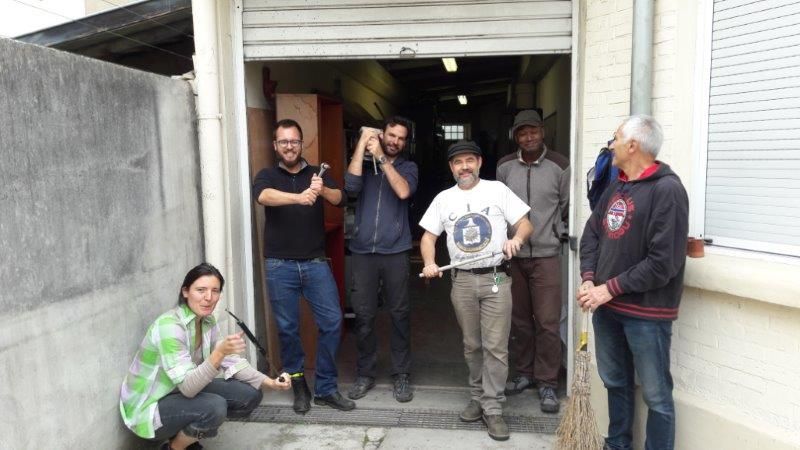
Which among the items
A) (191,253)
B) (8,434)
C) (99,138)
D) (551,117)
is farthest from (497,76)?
(8,434)

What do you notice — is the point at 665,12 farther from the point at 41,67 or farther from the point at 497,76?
the point at 497,76

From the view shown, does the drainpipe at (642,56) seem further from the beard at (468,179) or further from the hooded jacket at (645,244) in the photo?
the beard at (468,179)

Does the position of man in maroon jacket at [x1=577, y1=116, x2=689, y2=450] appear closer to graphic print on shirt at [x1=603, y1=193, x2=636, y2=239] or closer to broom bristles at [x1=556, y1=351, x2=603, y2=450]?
graphic print on shirt at [x1=603, y1=193, x2=636, y2=239]

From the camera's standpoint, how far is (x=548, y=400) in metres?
4.05

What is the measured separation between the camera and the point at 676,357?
3271 millimetres

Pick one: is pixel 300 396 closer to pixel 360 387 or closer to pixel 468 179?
pixel 360 387

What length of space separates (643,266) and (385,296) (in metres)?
1.96

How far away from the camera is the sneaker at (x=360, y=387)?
4270 mm

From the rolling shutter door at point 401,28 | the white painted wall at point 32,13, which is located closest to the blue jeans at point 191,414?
the rolling shutter door at point 401,28

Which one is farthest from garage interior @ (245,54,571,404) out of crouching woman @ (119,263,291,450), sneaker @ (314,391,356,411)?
crouching woman @ (119,263,291,450)

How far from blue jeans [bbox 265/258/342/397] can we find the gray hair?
2.15 metres

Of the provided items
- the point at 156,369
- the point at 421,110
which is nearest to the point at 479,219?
the point at 156,369

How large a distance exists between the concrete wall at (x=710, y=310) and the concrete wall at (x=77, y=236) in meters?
2.64

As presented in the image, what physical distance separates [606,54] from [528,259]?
4.48 feet
